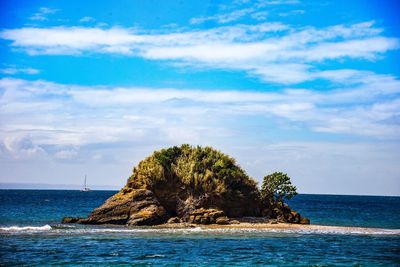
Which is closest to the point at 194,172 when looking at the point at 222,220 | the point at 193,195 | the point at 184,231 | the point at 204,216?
the point at 193,195

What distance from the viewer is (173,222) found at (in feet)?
185

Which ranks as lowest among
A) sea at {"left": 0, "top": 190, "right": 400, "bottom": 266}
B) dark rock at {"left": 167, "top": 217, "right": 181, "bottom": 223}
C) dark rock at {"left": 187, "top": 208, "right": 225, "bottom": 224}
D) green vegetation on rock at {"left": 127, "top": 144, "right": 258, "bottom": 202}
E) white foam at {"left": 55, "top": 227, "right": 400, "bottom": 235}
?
sea at {"left": 0, "top": 190, "right": 400, "bottom": 266}

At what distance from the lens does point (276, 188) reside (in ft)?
202

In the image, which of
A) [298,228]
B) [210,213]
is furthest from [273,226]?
[210,213]

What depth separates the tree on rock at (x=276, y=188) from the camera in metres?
61.5

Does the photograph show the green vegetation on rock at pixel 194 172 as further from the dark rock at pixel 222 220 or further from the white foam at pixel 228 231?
the white foam at pixel 228 231

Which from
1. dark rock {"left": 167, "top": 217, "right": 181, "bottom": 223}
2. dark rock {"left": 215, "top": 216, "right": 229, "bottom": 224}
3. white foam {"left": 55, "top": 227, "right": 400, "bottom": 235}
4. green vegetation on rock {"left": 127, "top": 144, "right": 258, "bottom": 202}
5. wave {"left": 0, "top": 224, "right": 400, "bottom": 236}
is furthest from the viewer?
green vegetation on rock {"left": 127, "top": 144, "right": 258, "bottom": 202}

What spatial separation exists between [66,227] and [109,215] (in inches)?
215

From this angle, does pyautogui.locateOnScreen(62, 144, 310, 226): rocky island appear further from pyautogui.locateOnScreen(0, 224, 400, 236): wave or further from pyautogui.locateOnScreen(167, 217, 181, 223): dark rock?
pyautogui.locateOnScreen(0, 224, 400, 236): wave

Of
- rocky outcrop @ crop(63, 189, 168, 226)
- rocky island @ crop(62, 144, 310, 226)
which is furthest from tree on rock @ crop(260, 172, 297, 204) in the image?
Result: rocky outcrop @ crop(63, 189, 168, 226)

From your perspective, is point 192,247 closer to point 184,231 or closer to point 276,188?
point 184,231

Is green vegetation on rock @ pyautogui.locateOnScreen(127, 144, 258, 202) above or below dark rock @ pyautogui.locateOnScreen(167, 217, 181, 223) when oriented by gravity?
above

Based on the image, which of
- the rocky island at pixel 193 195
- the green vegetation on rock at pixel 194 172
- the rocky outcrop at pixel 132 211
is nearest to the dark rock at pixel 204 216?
the rocky island at pixel 193 195

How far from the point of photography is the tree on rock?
6153 cm
